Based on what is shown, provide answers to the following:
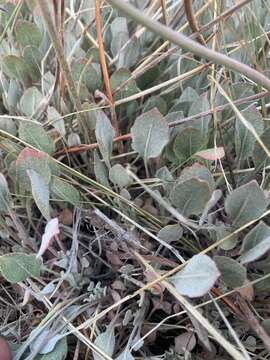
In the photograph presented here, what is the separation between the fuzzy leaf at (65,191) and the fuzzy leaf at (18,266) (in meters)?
0.09

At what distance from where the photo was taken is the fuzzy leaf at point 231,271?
629 millimetres

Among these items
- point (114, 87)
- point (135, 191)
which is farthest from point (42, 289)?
point (114, 87)

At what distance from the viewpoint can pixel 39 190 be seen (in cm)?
68

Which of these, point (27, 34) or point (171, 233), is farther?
point (27, 34)

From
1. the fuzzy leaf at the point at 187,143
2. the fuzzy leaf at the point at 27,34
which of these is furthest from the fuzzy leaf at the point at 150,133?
the fuzzy leaf at the point at 27,34

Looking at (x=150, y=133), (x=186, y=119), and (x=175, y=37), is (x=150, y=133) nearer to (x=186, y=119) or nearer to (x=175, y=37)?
(x=186, y=119)

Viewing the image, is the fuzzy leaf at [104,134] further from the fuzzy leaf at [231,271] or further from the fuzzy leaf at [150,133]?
the fuzzy leaf at [231,271]

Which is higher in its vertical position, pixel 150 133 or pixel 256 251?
pixel 150 133

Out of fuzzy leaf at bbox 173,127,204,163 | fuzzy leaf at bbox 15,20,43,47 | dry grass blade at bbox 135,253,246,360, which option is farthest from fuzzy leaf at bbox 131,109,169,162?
fuzzy leaf at bbox 15,20,43,47

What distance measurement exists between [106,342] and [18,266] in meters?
0.14

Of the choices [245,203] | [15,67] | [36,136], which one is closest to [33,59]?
[15,67]

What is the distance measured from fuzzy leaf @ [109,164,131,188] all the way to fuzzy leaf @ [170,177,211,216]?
0.07 metres

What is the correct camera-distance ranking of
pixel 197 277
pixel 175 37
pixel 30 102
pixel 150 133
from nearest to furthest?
pixel 175 37
pixel 197 277
pixel 150 133
pixel 30 102

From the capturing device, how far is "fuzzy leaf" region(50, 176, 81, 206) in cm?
72
